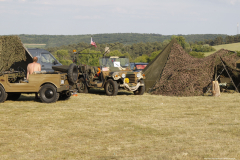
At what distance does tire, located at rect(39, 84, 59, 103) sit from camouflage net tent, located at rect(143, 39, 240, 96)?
227 inches

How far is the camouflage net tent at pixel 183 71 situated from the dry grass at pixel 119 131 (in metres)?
3.78

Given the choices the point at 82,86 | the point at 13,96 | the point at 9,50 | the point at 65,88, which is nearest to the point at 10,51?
the point at 9,50

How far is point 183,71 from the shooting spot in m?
15.8

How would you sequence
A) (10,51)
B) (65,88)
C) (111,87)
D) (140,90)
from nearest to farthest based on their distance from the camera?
(65,88) < (111,87) < (10,51) < (140,90)

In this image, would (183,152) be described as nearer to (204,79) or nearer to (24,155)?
(24,155)

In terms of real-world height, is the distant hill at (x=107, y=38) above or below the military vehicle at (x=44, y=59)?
above

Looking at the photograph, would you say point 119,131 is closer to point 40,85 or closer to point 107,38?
point 40,85

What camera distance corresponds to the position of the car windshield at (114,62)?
1580 cm

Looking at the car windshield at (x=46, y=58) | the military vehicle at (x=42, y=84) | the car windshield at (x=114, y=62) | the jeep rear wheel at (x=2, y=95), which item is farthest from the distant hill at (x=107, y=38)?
the jeep rear wheel at (x=2, y=95)

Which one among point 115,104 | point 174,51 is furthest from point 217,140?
point 174,51

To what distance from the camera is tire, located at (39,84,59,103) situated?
11867mm

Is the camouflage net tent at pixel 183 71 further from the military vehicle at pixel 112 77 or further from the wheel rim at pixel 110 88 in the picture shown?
the wheel rim at pixel 110 88

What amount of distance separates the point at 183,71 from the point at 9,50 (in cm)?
855

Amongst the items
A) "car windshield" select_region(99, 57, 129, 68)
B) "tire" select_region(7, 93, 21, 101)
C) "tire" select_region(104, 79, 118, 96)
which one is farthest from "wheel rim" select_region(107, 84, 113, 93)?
"tire" select_region(7, 93, 21, 101)
